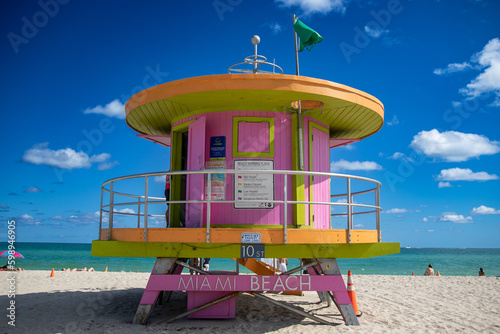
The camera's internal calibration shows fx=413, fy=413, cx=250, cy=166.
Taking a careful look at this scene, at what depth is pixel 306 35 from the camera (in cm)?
965

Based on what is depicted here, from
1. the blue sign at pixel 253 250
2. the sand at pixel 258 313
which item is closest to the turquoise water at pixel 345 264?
the sand at pixel 258 313

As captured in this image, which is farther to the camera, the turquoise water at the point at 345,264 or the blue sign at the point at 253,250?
the turquoise water at the point at 345,264

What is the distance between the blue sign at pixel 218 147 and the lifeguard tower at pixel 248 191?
0.07ft

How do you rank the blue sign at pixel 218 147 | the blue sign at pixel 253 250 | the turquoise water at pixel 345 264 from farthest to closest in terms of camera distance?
the turquoise water at pixel 345 264 → the blue sign at pixel 218 147 → the blue sign at pixel 253 250

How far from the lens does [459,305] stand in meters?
10.9

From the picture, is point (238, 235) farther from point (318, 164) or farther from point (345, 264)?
point (345, 264)

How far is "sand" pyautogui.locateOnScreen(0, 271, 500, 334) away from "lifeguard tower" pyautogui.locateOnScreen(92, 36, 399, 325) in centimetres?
45

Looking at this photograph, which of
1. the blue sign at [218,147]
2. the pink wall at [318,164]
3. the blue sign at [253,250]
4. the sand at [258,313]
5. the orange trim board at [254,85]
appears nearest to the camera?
the blue sign at [253,250]

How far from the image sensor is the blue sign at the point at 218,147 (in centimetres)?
839

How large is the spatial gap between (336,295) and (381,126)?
16.0ft

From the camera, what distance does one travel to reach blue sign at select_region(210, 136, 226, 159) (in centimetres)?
839

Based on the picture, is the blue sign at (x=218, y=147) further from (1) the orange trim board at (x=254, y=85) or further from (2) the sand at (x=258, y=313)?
(2) the sand at (x=258, y=313)

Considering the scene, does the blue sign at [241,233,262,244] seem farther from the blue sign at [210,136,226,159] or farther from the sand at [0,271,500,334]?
the blue sign at [210,136,226,159]

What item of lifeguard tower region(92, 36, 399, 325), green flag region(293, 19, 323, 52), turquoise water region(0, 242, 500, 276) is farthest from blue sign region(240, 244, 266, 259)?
turquoise water region(0, 242, 500, 276)
